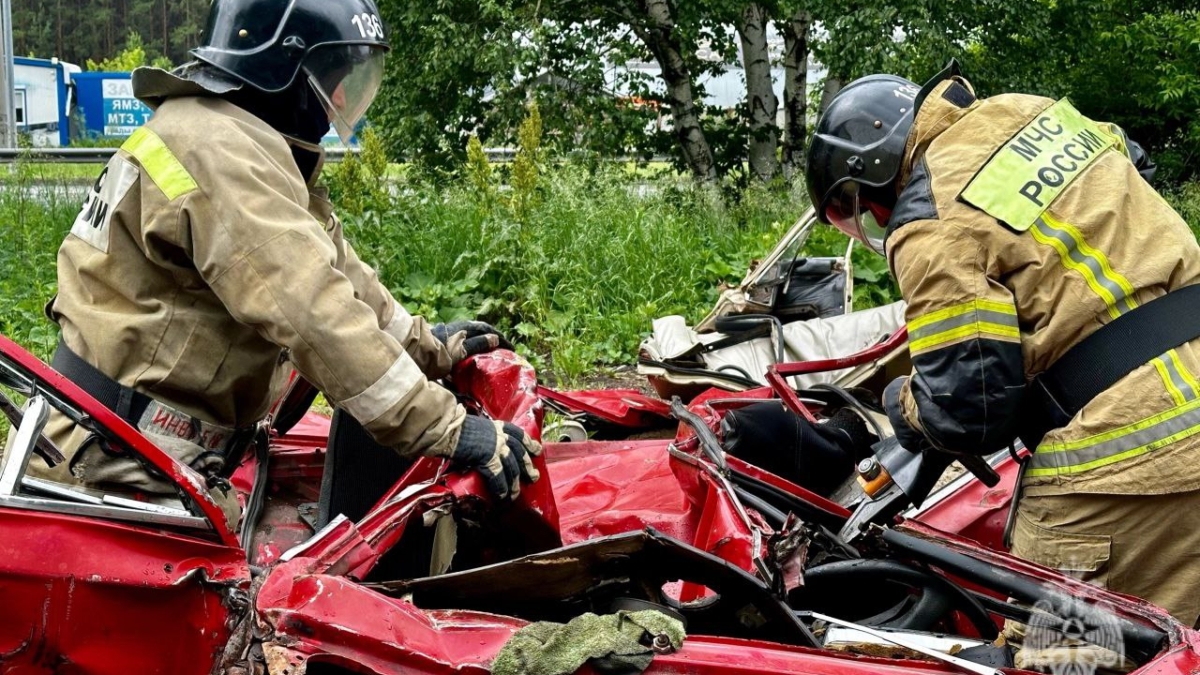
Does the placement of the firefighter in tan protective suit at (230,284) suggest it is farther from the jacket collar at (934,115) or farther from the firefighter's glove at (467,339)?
the jacket collar at (934,115)

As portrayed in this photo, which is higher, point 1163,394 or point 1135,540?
point 1163,394

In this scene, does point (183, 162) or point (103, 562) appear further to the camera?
point (183, 162)

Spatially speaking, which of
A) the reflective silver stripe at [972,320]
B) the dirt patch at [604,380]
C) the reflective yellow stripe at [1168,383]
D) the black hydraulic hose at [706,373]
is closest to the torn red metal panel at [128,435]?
the reflective silver stripe at [972,320]

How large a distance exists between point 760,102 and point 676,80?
993 mm

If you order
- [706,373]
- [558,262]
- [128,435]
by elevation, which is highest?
[128,435]

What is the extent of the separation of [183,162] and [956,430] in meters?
2.00

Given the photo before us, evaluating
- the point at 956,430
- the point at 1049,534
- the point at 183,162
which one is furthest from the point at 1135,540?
the point at 183,162

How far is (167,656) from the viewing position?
2.37 meters

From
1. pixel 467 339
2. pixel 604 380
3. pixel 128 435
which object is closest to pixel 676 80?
pixel 604 380

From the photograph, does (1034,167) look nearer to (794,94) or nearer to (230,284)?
(230,284)

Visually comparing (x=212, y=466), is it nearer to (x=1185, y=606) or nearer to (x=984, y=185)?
(x=984, y=185)

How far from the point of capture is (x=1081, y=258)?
292 cm

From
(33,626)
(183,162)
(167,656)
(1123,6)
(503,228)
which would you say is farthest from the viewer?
(1123,6)

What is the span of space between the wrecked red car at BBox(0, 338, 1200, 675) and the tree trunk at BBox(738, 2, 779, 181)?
7.78 metres
